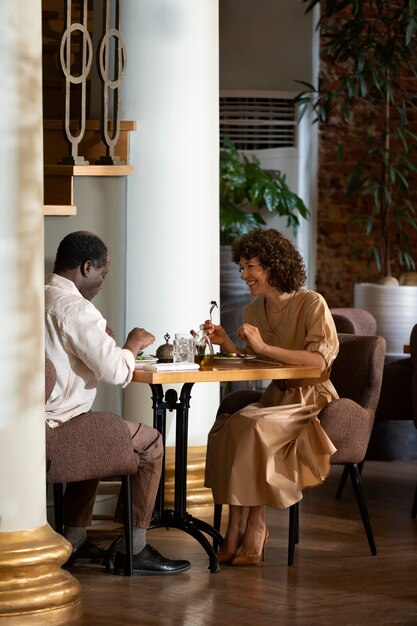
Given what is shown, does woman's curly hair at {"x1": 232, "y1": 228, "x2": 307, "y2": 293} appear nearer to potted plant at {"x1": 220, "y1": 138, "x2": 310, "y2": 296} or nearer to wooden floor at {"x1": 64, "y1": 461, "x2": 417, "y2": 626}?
wooden floor at {"x1": 64, "y1": 461, "x2": 417, "y2": 626}

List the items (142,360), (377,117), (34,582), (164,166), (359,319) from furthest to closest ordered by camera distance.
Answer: (377,117)
(359,319)
(164,166)
(142,360)
(34,582)

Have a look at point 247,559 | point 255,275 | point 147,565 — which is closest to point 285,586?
point 247,559

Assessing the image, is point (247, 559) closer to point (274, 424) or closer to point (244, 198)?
point (274, 424)

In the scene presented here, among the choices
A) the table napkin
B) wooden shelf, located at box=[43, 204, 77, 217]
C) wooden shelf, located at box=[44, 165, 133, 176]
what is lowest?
the table napkin

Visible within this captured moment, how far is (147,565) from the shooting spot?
4.80m

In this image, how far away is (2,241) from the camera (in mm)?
3945

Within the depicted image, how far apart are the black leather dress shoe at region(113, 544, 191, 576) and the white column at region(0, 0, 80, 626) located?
2.37 ft

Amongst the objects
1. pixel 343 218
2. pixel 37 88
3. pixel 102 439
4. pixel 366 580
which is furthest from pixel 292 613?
pixel 343 218

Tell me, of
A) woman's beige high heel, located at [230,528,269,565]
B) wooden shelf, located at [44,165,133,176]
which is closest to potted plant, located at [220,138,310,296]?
wooden shelf, located at [44,165,133,176]

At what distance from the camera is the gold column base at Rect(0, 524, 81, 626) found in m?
3.96

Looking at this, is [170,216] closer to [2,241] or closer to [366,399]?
[366,399]

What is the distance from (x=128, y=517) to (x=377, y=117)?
6.04 m

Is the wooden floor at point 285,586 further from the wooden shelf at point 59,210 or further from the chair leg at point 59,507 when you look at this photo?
the wooden shelf at point 59,210

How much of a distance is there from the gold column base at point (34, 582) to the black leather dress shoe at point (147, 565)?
0.66 meters
